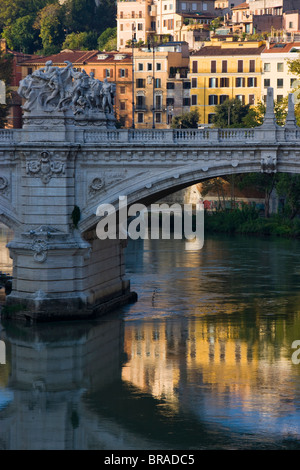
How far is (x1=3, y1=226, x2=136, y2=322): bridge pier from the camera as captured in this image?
3006 centimetres

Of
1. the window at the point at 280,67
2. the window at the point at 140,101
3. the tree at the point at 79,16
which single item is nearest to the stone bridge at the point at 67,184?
the window at the point at 280,67

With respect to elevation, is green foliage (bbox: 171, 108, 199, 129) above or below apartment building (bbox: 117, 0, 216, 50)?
below

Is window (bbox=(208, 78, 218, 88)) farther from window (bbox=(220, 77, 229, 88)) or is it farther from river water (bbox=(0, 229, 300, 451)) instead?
river water (bbox=(0, 229, 300, 451))

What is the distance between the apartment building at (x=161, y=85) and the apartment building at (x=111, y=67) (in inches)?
51.7

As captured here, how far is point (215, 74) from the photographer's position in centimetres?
6806

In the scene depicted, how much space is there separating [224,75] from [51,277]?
3998cm

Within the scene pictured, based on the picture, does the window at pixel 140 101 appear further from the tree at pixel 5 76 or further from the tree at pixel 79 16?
the tree at pixel 79 16

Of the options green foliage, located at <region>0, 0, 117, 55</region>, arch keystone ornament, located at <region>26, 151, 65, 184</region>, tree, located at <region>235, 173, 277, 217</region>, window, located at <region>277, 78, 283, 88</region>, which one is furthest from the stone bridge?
green foliage, located at <region>0, 0, 117, 55</region>

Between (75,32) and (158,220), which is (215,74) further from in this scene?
(75,32)

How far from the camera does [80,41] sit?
90.1 meters

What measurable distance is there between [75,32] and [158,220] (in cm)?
4388

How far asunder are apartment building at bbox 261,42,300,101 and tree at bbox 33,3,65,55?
27.0 metres

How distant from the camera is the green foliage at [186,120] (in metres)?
63.3

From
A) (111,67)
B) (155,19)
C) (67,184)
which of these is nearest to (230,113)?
(111,67)
